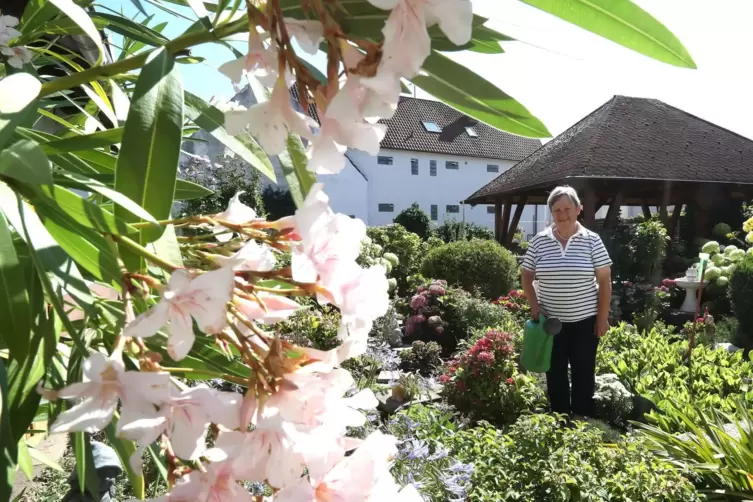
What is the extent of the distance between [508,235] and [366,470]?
16.0m

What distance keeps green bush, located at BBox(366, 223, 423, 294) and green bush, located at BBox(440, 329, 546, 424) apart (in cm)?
598

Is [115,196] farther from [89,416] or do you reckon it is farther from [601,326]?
[601,326]

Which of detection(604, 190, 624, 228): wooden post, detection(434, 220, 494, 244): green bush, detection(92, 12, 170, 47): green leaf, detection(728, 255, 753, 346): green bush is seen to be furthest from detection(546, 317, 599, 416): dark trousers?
detection(434, 220, 494, 244): green bush

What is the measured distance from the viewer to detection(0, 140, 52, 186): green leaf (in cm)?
37

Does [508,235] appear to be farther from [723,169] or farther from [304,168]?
[304,168]

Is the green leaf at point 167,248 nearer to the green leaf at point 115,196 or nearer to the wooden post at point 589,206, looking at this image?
the green leaf at point 115,196

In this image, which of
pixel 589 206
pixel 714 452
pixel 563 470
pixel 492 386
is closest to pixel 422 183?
pixel 589 206

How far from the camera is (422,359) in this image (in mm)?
6289

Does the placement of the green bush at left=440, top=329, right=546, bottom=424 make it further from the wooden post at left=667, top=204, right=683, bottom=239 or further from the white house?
the white house

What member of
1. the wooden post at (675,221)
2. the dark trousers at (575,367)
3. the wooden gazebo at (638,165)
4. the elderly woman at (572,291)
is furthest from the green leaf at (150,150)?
the wooden post at (675,221)

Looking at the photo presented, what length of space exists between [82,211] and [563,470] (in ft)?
8.44

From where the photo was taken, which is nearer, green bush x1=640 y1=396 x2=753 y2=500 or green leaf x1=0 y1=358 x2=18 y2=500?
green leaf x1=0 y1=358 x2=18 y2=500

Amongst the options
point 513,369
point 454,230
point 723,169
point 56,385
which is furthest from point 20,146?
point 454,230

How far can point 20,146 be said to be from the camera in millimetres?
381
